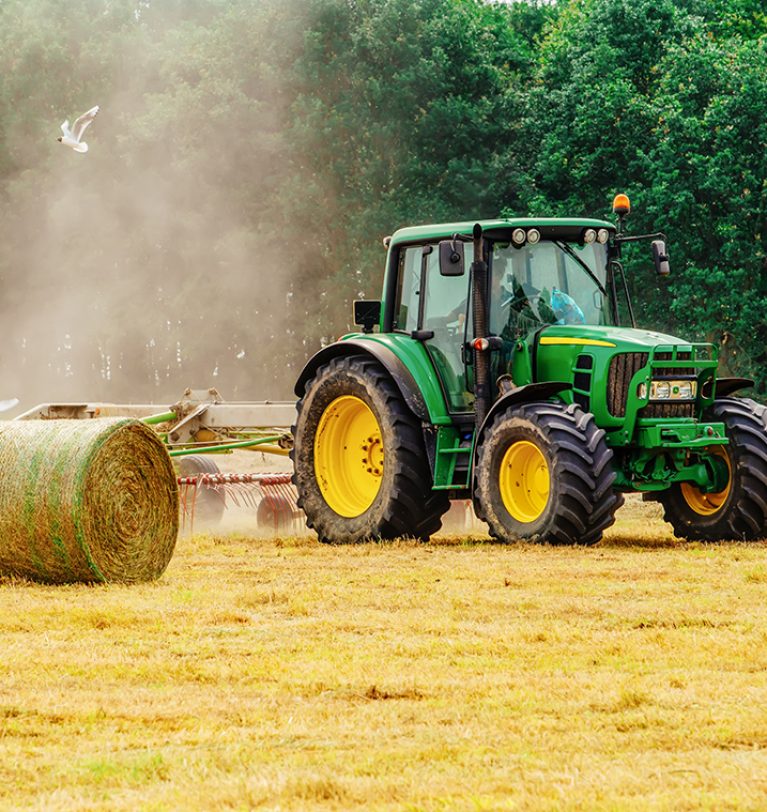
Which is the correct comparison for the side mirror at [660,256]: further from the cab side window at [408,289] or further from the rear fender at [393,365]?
the rear fender at [393,365]

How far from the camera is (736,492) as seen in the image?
12.3 metres

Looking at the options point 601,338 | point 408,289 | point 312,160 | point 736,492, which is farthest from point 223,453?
point 312,160

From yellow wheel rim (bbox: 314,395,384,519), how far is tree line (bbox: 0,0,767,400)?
13549mm

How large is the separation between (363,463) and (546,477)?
2099 mm

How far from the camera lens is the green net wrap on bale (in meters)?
9.80

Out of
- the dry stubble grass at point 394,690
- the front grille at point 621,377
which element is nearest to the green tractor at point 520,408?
the front grille at point 621,377

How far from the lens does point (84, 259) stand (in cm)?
3522

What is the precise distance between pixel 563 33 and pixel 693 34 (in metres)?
3.44

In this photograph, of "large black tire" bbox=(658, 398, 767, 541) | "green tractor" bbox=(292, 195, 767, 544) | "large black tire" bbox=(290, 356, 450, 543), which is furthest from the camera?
"large black tire" bbox=(290, 356, 450, 543)

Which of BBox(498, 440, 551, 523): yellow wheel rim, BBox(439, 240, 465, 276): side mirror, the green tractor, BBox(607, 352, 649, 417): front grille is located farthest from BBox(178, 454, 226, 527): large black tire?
BBox(607, 352, 649, 417): front grille

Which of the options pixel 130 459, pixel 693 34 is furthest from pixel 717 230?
pixel 130 459

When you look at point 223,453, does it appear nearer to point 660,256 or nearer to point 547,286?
point 547,286

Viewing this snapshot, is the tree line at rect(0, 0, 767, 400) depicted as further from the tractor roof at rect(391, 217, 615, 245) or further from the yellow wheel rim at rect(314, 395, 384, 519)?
the yellow wheel rim at rect(314, 395, 384, 519)

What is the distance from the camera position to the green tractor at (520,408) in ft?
39.1
